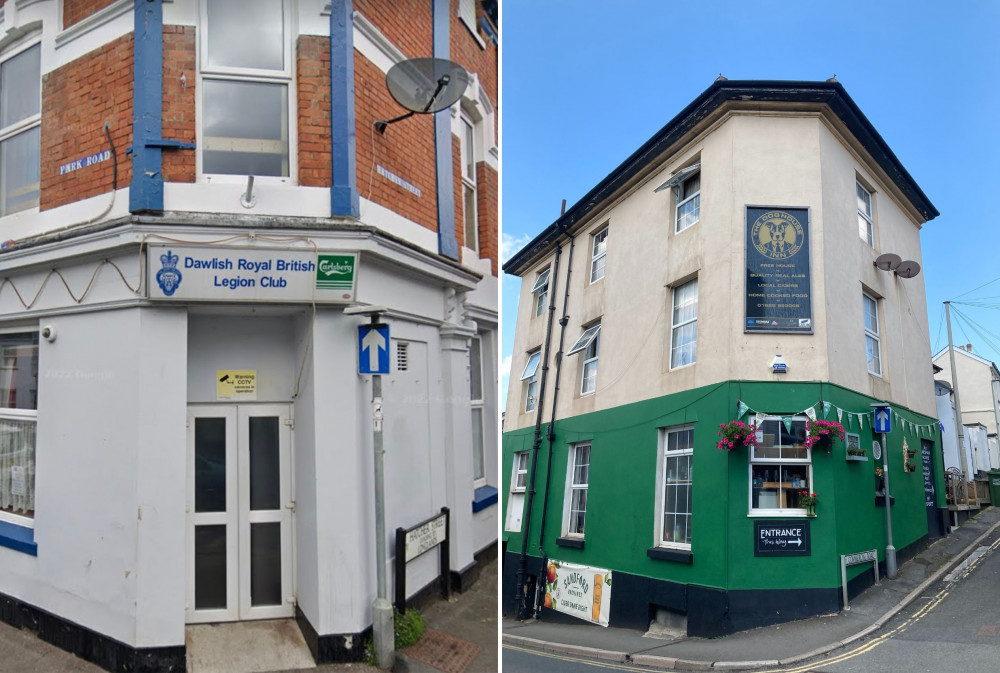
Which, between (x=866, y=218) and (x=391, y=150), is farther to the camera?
(x=866, y=218)

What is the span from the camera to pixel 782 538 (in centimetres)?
699

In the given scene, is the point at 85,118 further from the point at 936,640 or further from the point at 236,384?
the point at 936,640

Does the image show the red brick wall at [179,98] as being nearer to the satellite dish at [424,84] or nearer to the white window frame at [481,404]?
the satellite dish at [424,84]

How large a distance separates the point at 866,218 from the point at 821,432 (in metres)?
3.68

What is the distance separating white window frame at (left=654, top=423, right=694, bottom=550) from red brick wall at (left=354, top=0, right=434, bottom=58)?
453 centimetres

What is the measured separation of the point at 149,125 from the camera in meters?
4.66

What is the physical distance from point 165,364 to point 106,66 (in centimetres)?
217

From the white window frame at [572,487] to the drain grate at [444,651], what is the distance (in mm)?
1135

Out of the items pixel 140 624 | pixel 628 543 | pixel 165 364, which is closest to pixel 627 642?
pixel 628 543

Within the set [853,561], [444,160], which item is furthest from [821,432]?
[444,160]

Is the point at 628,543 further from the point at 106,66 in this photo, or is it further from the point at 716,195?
the point at 106,66

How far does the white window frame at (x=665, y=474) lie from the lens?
23.8ft

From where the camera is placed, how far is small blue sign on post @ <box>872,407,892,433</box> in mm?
8141

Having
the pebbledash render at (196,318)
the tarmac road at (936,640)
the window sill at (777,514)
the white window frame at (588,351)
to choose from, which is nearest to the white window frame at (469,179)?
the pebbledash render at (196,318)
